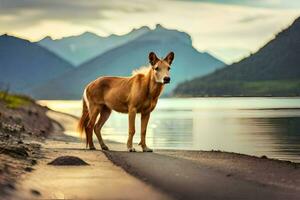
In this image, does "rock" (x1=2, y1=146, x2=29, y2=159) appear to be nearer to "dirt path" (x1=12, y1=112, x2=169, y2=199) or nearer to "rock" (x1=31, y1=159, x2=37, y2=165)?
"rock" (x1=31, y1=159, x2=37, y2=165)

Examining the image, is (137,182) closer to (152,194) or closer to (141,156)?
(152,194)

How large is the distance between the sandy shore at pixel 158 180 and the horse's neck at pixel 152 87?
Answer: 3201mm

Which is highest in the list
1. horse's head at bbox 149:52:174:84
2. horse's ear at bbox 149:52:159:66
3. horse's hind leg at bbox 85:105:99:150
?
horse's ear at bbox 149:52:159:66

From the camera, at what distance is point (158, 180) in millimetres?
12781

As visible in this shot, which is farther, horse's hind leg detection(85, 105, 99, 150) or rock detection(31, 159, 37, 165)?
horse's hind leg detection(85, 105, 99, 150)

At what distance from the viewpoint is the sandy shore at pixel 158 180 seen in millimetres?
11156

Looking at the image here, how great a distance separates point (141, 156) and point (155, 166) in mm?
2493

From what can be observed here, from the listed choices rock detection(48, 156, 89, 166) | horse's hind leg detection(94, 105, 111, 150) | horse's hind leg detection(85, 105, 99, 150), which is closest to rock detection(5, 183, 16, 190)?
rock detection(48, 156, 89, 166)

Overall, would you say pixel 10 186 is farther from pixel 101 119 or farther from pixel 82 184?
pixel 101 119

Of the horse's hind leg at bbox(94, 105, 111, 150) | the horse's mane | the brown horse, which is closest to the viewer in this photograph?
the brown horse

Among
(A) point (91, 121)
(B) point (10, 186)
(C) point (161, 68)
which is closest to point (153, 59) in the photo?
(C) point (161, 68)

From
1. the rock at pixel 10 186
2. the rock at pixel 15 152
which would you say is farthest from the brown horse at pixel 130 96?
the rock at pixel 10 186

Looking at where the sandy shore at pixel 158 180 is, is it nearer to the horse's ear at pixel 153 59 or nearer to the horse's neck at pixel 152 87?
the horse's neck at pixel 152 87

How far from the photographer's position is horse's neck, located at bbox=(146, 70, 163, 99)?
1995cm
